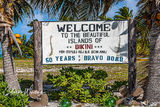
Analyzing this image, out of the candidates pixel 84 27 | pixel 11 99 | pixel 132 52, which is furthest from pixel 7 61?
pixel 132 52

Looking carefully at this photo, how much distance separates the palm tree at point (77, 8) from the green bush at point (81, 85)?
10.5 feet

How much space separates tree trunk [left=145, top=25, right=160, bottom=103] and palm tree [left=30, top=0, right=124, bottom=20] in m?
2.73

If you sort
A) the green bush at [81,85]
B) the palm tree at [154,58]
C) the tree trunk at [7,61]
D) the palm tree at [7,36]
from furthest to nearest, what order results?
the tree trunk at [7,61]
the palm tree at [7,36]
the green bush at [81,85]
the palm tree at [154,58]

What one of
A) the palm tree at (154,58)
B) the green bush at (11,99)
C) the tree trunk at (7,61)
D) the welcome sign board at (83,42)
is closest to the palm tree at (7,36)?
the tree trunk at (7,61)

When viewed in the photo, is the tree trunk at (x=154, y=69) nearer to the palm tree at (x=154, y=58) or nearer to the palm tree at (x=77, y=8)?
the palm tree at (x=154, y=58)

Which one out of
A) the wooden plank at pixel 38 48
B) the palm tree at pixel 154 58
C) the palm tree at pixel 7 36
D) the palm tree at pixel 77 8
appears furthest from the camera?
the palm tree at pixel 77 8

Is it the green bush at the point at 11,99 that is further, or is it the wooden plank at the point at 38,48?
the wooden plank at the point at 38,48

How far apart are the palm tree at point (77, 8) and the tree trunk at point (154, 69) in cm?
273

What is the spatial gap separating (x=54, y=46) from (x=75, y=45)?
70 centimetres

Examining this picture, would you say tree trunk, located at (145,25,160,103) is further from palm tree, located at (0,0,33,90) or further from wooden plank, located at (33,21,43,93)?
palm tree, located at (0,0,33,90)

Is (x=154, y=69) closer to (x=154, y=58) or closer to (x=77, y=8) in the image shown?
(x=154, y=58)

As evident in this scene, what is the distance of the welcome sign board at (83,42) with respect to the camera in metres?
6.00

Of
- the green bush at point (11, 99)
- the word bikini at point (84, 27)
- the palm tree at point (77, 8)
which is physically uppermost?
the palm tree at point (77, 8)

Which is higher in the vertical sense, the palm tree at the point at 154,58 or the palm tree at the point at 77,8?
the palm tree at the point at 77,8
